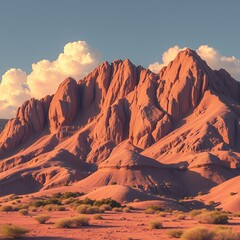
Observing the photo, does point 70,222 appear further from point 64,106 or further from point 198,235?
point 64,106

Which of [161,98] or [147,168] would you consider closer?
[147,168]

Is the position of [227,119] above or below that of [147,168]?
above

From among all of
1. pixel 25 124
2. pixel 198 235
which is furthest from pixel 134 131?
pixel 198 235

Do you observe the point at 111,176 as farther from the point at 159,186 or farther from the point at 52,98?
the point at 52,98

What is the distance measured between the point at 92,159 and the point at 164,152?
23.1 metres

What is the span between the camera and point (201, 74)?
128 meters

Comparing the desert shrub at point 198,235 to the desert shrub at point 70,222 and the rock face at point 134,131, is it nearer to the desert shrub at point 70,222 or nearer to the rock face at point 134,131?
the desert shrub at point 70,222

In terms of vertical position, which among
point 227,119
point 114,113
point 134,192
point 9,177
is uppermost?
point 114,113

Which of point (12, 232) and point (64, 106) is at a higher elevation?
point (64, 106)

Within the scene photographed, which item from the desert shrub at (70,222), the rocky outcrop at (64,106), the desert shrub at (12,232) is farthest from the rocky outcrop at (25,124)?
the desert shrub at (12,232)

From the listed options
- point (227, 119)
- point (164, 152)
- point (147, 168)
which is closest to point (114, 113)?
point (164, 152)

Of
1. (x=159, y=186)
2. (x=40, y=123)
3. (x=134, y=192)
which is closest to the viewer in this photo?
(x=134, y=192)

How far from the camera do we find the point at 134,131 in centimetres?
12656

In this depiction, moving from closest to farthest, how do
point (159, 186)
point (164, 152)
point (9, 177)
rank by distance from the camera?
point (159, 186) < point (9, 177) < point (164, 152)
